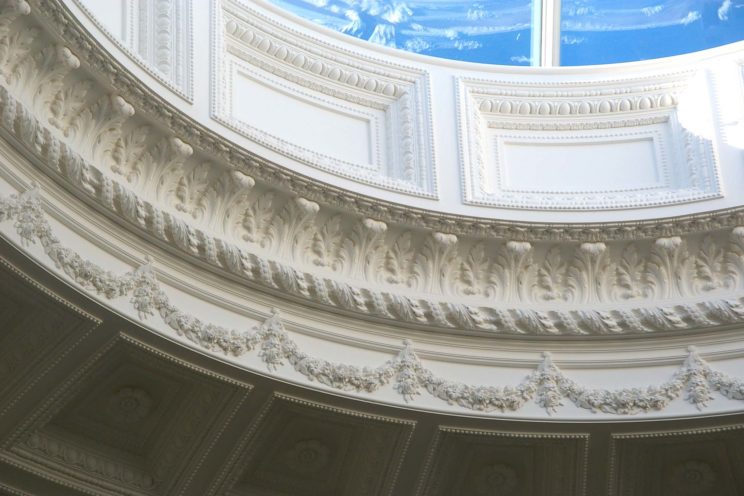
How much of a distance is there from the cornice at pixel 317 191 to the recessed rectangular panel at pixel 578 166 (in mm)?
997

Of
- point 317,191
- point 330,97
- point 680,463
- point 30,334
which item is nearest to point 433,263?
point 317,191

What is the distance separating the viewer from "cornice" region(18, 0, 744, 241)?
884cm

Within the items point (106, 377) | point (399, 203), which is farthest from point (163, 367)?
point (399, 203)

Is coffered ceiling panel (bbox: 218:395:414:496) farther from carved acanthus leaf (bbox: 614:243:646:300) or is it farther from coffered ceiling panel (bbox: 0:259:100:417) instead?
carved acanthus leaf (bbox: 614:243:646:300)

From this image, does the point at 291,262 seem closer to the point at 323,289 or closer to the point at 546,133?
the point at 323,289

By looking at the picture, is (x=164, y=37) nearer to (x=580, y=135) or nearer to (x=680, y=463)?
(x=580, y=135)

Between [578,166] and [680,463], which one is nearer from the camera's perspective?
[680,463]

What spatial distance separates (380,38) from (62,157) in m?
4.55

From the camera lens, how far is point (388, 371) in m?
9.79

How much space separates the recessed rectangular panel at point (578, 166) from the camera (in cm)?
1158

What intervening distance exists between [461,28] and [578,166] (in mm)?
2007

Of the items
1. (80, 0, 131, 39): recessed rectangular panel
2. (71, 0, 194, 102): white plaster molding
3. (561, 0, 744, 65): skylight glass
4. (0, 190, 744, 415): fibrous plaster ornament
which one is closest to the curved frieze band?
(0, 190, 744, 415): fibrous plaster ornament

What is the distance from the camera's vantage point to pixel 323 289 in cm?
988

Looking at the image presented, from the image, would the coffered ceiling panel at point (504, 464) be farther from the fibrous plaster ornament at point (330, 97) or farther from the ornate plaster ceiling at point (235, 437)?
the fibrous plaster ornament at point (330, 97)
